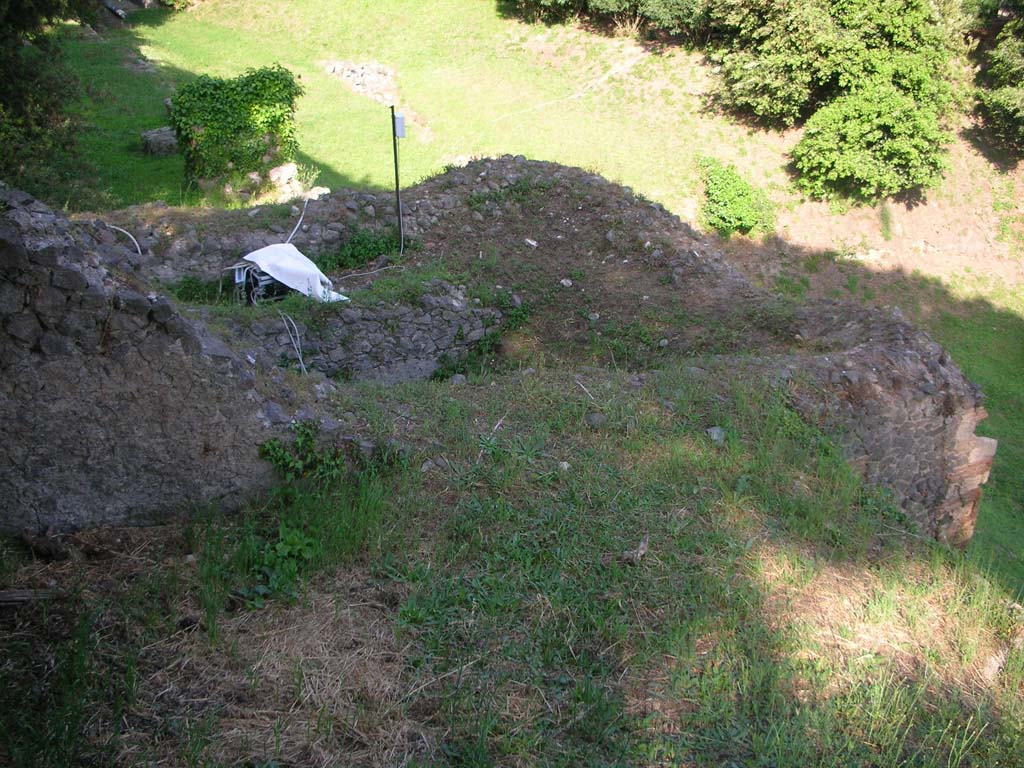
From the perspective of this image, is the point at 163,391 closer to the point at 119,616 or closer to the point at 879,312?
the point at 119,616

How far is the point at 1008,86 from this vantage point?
615 inches

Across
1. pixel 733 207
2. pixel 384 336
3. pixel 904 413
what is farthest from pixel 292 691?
pixel 733 207

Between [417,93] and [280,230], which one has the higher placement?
[280,230]

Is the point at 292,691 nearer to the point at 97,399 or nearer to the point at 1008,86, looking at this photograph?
the point at 97,399

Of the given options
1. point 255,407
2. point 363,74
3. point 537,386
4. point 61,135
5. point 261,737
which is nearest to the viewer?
point 261,737

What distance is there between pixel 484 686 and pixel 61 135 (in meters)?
11.6

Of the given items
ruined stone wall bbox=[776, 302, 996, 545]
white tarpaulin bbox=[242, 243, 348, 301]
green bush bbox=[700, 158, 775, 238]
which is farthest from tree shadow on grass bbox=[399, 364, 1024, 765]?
green bush bbox=[700, 158, 775, 238]

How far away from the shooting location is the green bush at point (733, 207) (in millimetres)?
15922

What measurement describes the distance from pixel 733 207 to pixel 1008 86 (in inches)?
242

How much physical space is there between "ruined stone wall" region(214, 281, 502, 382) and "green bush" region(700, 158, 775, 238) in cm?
926

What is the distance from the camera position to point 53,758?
2.50m

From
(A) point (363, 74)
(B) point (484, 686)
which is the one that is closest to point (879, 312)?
(B) point (484, 686)

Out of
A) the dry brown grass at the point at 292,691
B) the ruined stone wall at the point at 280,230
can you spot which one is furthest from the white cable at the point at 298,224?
the dry brown grass at the point at 292,691

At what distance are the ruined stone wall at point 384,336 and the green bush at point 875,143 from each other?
10.9 meters
